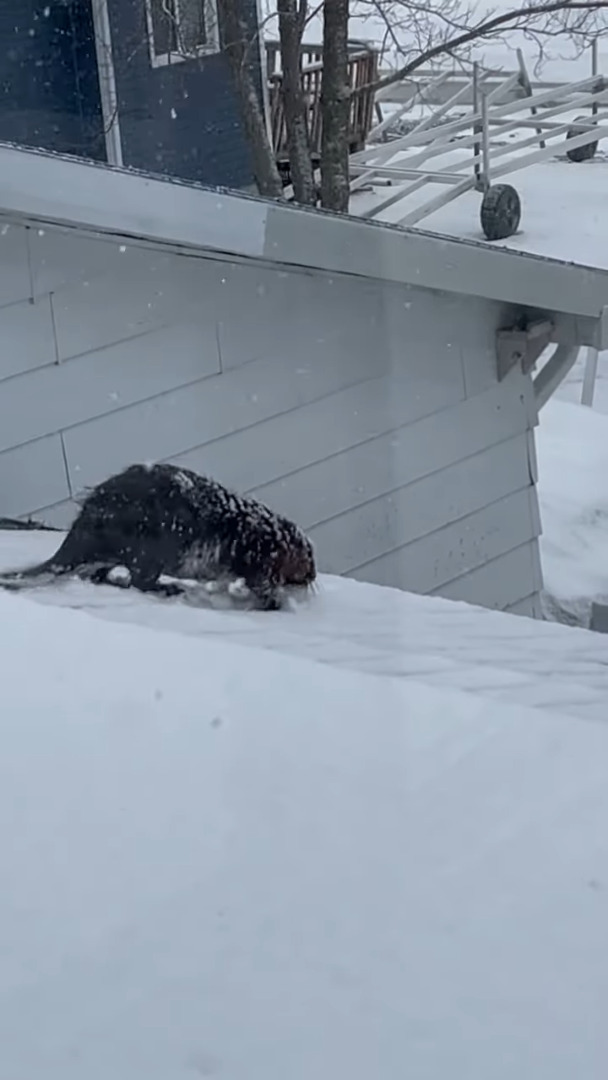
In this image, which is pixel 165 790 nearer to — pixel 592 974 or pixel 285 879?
pixel 285 879

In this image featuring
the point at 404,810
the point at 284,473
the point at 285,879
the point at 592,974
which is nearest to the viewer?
the point at 592,974

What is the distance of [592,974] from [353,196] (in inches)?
513

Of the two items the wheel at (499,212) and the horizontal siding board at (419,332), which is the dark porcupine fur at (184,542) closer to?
the horizontal siding board at (419,332)

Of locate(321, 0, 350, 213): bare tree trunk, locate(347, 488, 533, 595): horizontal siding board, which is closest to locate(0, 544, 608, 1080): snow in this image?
locate(347, 488, 533, 595): horizontal siding board

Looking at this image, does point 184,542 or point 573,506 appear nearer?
point 184,542

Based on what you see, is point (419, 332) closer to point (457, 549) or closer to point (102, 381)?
point (457, 549)

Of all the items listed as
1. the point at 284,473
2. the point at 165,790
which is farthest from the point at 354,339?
the point at 165,790

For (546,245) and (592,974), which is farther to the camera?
(546,245)

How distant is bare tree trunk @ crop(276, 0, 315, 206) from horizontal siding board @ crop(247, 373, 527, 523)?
5658 millimetres

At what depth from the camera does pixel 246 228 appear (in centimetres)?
429

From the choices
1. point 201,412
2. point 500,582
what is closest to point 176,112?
point 500,582

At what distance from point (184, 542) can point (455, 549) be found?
255 centimetres

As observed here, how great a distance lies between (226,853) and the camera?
2084mm

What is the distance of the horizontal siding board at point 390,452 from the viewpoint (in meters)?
5.08
